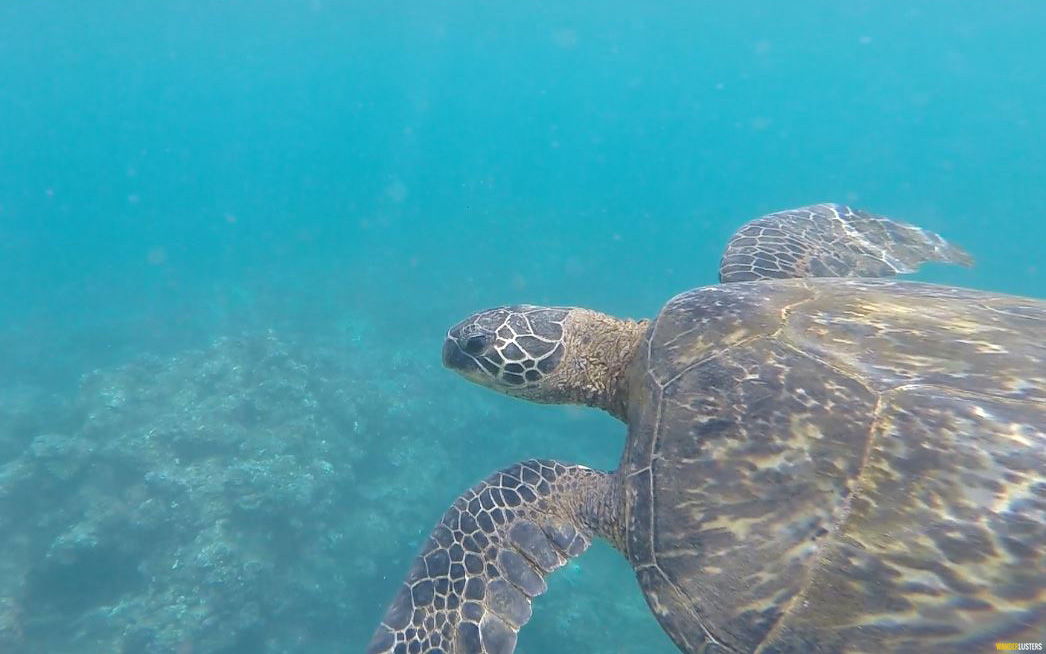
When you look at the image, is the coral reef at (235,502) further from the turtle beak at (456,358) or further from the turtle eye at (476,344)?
the turtle eye at (476,344)

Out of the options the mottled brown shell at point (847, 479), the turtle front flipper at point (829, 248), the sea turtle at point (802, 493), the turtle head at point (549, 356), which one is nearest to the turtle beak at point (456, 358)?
the turtle head at point (549, 356)

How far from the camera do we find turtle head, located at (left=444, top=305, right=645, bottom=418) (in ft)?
15.0

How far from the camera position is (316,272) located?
25.7 meters

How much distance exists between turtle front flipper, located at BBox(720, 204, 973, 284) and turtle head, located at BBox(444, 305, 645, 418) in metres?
1.35

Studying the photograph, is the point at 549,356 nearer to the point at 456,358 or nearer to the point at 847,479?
the point at 456,358

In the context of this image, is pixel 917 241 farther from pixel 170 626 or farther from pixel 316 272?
pixel 316 272

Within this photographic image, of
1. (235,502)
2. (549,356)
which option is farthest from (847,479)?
(235,502)

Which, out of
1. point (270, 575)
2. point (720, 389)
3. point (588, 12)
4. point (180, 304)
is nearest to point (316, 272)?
point (180, 304)

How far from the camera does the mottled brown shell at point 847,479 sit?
2127 mm

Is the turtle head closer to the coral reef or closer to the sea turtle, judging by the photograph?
the sea turtle

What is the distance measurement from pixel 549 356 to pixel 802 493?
2.34 metres

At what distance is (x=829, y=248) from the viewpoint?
5.71 metres

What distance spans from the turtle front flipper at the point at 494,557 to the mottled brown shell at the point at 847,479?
568 mm

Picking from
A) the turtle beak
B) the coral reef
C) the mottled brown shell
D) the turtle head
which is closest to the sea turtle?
the mottled brown shell
